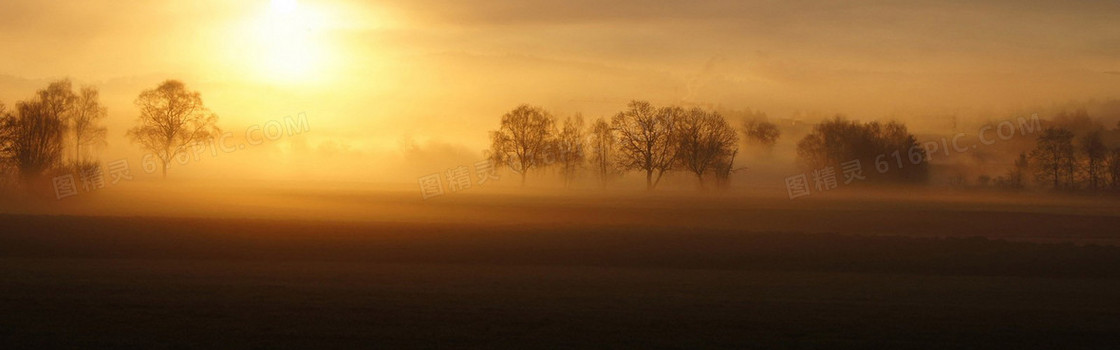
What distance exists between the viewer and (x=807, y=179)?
77.5 m

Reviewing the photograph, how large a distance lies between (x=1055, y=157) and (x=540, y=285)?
68.7m

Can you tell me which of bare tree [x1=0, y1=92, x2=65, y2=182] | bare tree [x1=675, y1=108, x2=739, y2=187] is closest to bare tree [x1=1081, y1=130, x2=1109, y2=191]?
bare tree [x1=675, y1=108, x2=739, y2=187]

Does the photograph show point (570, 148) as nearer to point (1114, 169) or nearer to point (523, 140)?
point (523, 140)

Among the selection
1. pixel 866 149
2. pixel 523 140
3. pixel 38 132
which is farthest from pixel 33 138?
pixel 866 149

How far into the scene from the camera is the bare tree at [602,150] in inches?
2808

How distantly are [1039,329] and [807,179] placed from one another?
67.1 meters

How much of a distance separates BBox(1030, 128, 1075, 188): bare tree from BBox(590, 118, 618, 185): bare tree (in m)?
38.0

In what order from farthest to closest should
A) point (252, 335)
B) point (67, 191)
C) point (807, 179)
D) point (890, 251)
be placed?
point (807, 179) < point (67, 191) < point (890, 251) < point (252, 335)

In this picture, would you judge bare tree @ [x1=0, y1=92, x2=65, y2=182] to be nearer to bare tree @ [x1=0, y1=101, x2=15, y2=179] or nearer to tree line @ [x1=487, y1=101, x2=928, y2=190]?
bare tree @ [x1=0, y1=101, x2=15, y2=179]

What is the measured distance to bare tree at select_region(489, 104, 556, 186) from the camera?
69688 millimetres

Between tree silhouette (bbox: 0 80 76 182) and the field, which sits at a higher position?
tree silhouette (bbox: 0 80 76 182)

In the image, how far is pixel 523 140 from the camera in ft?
231

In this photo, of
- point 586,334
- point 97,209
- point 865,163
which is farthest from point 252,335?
point 865,163

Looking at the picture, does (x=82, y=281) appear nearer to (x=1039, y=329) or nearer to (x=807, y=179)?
(x=1039, y=329)
